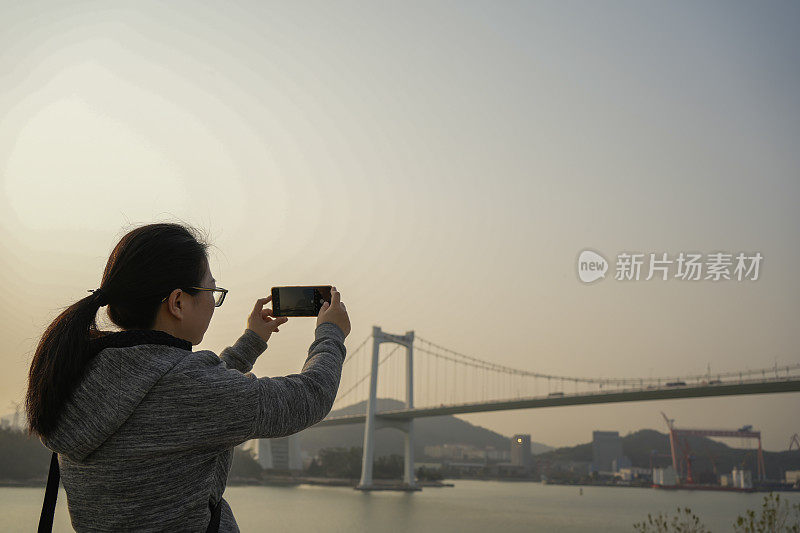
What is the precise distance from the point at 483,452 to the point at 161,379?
35993 mm

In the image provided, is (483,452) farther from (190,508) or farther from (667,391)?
(190,508)

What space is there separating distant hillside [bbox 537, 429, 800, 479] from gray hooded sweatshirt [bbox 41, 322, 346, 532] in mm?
30770

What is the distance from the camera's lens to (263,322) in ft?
2.91

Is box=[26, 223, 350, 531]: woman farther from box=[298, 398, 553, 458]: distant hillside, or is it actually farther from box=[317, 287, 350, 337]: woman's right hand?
box=[298, 398, 553, 458]: distant hillside

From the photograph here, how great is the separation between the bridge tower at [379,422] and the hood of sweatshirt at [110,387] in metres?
19.7

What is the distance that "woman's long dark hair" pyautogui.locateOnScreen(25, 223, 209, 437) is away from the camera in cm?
60

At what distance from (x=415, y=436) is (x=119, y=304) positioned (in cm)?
3336

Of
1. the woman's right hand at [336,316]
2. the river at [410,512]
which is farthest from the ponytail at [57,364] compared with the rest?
the river at [410,512]

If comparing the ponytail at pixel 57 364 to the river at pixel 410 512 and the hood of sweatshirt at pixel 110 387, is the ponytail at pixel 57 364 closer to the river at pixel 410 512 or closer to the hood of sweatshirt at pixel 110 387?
the hood of sweatshirt at pixel 110 387

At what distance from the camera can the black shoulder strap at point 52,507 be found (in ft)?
2.11

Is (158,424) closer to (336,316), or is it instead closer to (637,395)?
(336,316)

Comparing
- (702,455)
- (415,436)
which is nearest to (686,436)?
(702,455)

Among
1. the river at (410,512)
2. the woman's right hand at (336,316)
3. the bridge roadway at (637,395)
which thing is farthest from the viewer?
the bridge roadway at (637,395)

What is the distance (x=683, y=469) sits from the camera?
101ft
